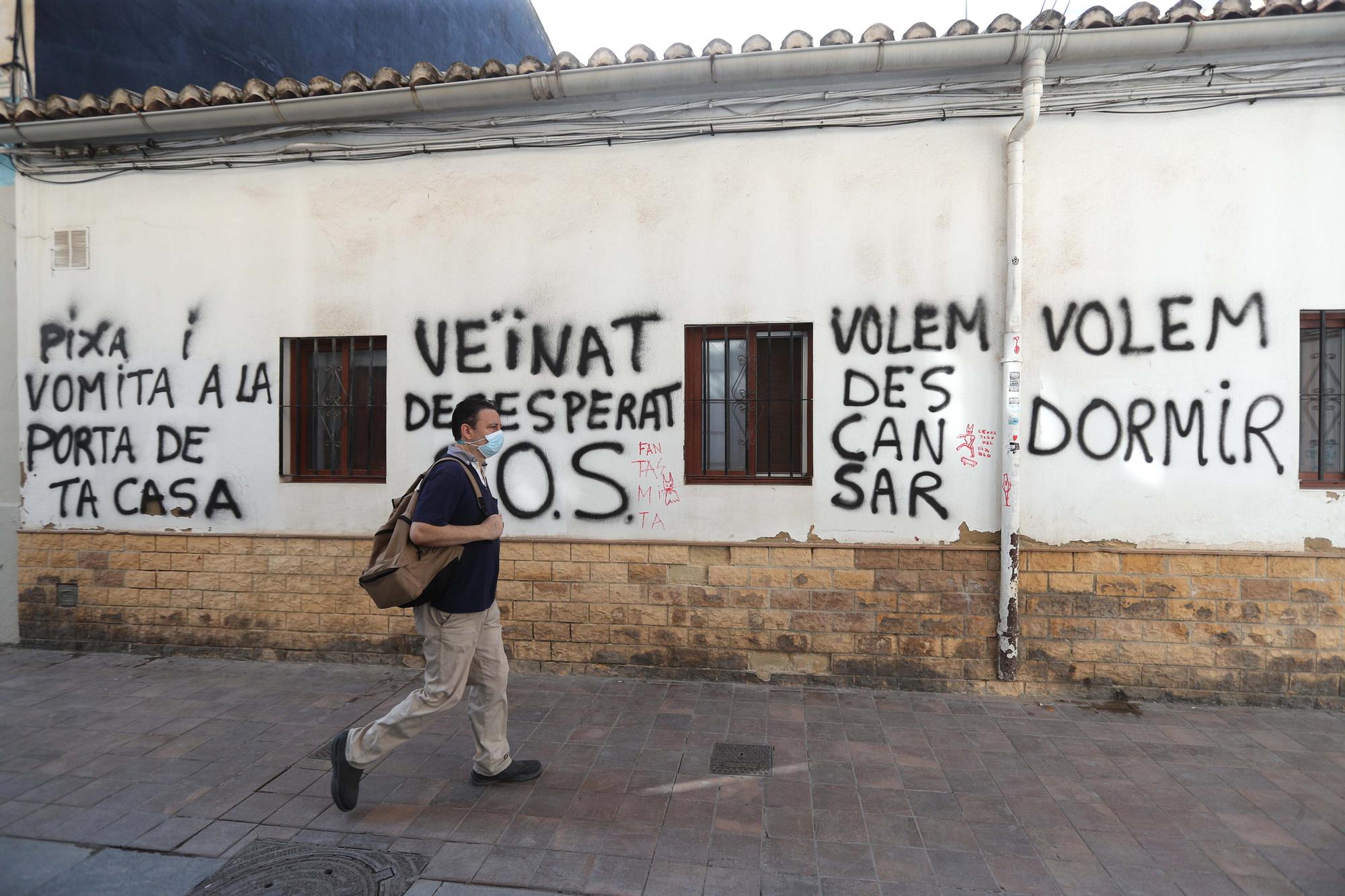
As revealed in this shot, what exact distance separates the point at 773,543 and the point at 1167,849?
264 centimetres

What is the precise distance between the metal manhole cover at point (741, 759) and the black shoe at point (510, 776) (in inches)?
36.9

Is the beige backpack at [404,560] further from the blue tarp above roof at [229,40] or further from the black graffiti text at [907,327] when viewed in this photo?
the blue tarp above roof at [229,40]

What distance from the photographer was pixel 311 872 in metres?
2.90

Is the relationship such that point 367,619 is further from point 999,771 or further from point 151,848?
point 999,771

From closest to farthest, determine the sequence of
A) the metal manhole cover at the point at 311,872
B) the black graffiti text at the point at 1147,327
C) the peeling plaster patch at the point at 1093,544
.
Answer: the metal manhole cover at the point at 311,872 → the black graffiti text at the point at 1147,327 → the peeling plaster patch at the point at 1093,544

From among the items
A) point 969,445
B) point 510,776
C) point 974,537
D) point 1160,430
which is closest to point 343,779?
point 510,776

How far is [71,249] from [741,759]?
21.3 feet

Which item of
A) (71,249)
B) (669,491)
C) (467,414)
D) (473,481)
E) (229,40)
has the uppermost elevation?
(229,40)

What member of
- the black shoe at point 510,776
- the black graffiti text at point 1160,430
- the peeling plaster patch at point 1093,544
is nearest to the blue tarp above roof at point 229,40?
the black shoe at point 510,776

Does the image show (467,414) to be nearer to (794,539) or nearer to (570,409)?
(570,409)

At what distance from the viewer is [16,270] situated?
5867 millimetres

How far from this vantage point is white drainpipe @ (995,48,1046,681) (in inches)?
186

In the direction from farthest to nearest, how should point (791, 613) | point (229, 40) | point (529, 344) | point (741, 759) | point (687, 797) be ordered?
point (229, 40) → point (529, 344) → point (791, 613) → point (741, 759) → point (687, 797)

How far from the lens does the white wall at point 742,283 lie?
4.67 meters
